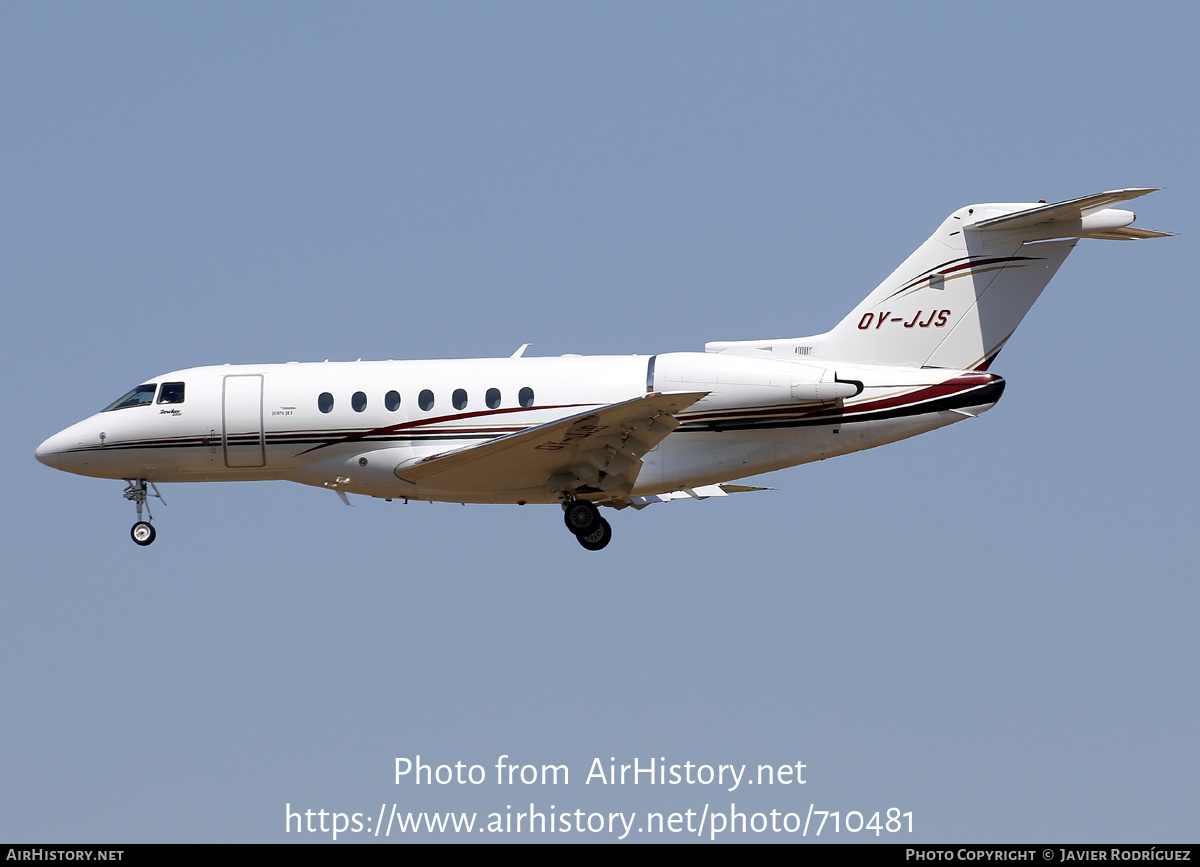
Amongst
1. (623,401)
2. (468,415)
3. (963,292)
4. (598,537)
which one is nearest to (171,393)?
(468,415)

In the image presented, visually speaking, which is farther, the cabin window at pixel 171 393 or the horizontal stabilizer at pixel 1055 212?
the cabin window at pixel 171 393

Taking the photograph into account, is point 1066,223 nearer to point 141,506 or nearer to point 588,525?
point 588,525

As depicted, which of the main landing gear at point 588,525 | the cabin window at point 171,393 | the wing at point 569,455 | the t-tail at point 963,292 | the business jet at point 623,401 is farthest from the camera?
the cabin window at point 171,393

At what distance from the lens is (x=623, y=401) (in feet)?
75.3

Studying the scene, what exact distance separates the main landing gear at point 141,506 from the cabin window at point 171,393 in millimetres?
1545

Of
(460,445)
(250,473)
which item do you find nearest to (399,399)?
(460,445)

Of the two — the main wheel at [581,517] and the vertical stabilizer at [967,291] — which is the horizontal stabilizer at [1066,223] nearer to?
the vertical stabilizer at [967,291]

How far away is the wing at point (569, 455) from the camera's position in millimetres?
22641

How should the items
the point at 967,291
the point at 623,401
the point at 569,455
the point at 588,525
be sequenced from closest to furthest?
1. the point at 623,401
2. the point at 569,455
3. the point at 588,525
4. the point at 967,291

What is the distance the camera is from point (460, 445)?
966 inches

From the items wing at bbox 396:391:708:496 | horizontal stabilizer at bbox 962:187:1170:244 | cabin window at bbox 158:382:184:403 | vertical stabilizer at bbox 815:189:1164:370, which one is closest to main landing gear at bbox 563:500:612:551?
wing at bbox 396:391:708:496

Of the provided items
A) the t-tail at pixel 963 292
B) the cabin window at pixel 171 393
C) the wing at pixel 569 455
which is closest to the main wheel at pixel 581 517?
the wing at pixel 569 455

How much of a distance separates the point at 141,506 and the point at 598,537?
318 inches

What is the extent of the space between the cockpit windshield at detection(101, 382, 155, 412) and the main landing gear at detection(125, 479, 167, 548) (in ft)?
4.22
